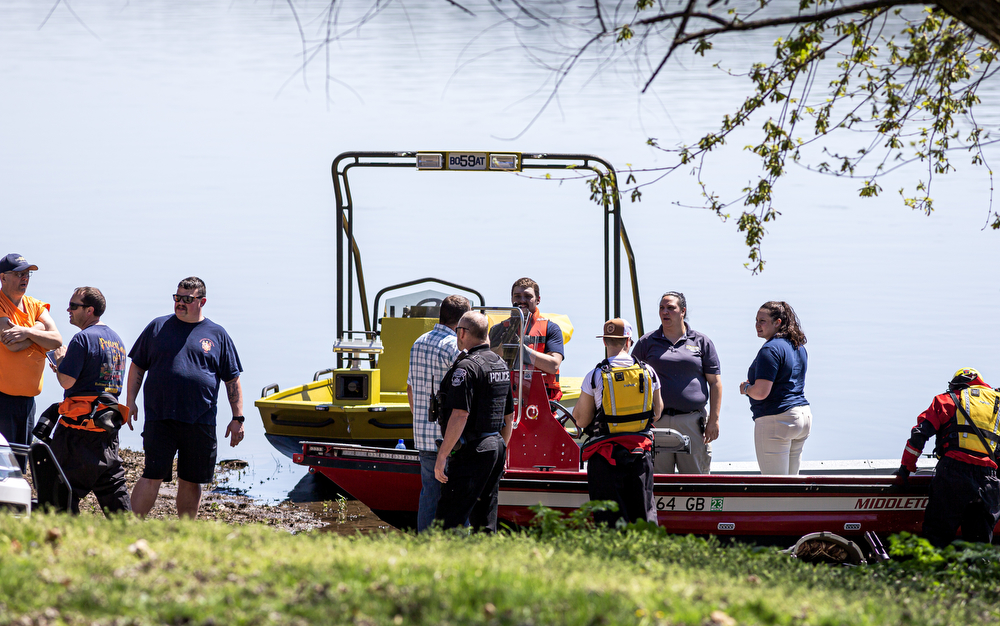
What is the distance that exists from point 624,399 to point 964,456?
2.45 meters

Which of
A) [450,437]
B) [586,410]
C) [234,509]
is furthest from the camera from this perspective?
[234,509]

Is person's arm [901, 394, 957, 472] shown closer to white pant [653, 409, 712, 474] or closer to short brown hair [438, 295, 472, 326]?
white pant [653, 409, 712, 474]

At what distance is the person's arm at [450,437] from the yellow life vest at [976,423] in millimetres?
3402

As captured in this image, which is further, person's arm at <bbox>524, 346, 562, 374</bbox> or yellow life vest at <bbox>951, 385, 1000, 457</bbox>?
person's arm at <bbox>524, 346, 562, 374</bbox>

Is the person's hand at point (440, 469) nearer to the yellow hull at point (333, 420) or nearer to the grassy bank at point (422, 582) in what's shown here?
the grassy bank at point (422, 582)

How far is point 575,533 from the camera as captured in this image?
5.12 m

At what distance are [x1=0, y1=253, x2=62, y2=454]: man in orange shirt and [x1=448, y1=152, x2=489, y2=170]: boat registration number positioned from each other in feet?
12.2

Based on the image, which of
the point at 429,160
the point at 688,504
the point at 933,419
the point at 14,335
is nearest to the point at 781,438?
the point at 688,504

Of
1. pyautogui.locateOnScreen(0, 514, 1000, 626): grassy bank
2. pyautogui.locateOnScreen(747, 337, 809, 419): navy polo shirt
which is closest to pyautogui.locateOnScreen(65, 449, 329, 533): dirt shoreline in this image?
pyautogui.locateOnScreen(0, 514, 1000, 626): grassy bank

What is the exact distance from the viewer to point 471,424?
18.9ft

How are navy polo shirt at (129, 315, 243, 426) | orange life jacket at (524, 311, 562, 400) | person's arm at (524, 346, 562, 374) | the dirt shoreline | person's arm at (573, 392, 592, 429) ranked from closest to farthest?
person's arm at (573, 392, 592, 429), navy polo shirt at (129, 315, 243, 426), person's arm at (524, 346, 562, 374), orange life jacket at (524, 311, 562, 400), the dirt shoreline

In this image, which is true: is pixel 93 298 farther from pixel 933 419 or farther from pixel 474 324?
pixel 933 419

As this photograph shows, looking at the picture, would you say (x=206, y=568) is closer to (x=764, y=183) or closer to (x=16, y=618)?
(x=16, y=618)

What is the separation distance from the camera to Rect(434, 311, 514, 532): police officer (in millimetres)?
5633
